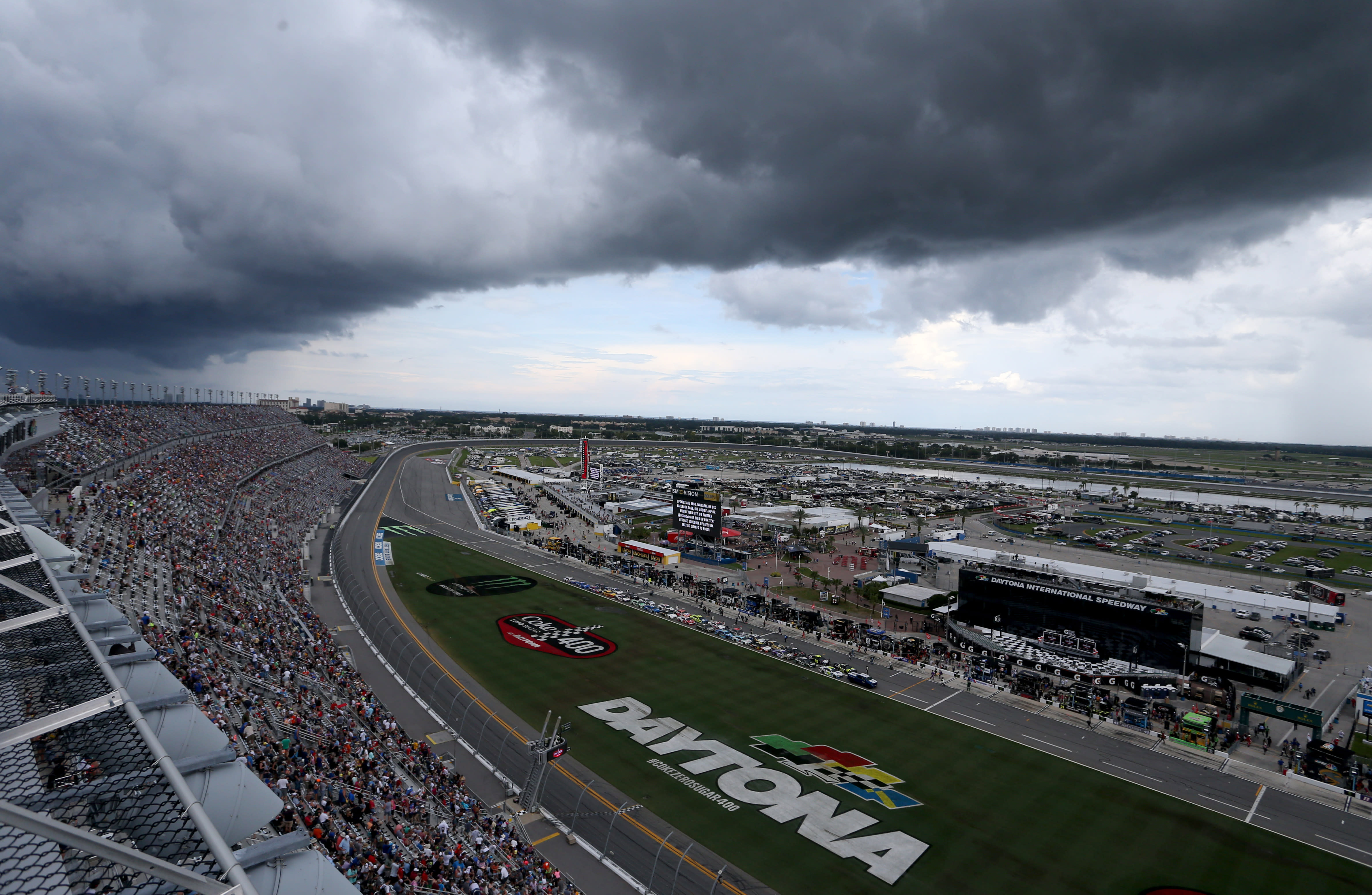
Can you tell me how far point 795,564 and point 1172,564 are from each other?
5267cm

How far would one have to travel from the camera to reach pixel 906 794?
30.4m

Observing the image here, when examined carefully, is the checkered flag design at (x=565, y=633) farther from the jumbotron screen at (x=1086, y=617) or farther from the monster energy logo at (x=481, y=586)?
the jumbotron screen at (x=1086, y=617)

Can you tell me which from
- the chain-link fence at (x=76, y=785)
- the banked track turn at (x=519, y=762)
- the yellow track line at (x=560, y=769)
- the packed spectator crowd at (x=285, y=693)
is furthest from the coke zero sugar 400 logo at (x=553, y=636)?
the chain-link fence at (x=76, y=785)

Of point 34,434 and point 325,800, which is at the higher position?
point 34,434

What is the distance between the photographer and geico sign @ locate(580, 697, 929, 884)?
26.3 meters

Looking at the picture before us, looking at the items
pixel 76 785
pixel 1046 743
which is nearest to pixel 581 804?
pixel 76 785

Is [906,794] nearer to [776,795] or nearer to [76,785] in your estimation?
[776,795]

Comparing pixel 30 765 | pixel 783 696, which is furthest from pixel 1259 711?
pixel 30 765

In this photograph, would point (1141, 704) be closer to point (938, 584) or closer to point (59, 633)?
point (938, 584)

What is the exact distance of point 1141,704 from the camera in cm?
4225

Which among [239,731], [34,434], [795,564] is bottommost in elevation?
[795,564]

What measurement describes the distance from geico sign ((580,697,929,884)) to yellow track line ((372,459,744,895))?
4398 millimetres

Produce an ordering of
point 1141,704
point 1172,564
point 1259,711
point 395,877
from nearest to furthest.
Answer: point 395,877 → point 1259,711 → point 1141,704 → point 1172,564

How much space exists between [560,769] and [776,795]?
1009 cm
